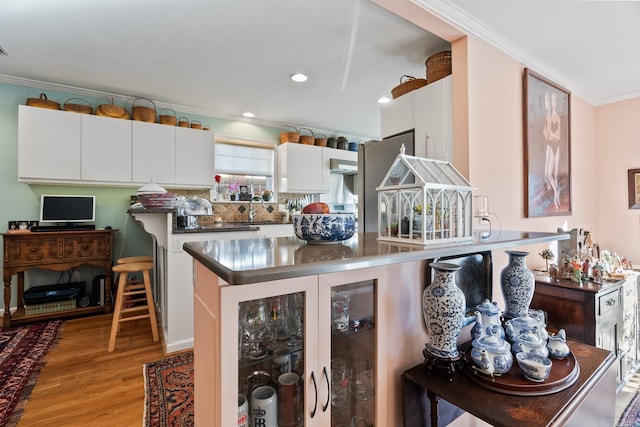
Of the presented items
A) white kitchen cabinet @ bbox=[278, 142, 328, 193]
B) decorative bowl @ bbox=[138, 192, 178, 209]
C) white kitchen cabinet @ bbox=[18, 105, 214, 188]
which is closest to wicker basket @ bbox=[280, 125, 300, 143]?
white kitchen cabinet @ bbox=[278, 142, 328, 193]

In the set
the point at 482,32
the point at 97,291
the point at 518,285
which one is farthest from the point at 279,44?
the point at 97,291

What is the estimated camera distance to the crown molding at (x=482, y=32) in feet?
5.48

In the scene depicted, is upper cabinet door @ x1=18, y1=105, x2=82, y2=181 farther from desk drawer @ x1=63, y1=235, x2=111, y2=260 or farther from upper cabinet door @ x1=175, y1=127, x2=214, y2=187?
upper cabinet door @ x1=175, y1=127, x2=214, y2=187

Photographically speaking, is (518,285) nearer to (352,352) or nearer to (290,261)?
(352,352)

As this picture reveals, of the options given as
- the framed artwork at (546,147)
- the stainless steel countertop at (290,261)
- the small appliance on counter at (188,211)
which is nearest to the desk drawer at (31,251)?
the small appliance on counter at (188,211)

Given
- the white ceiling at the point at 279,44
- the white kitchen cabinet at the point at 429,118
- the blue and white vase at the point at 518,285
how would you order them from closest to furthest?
the blue and white vase at the point at 518,285 < the white ceiling at the point at 279,44 < the white kitchen cabinet at the point at 429,118

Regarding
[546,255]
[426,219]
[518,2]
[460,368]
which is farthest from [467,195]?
[546,255]

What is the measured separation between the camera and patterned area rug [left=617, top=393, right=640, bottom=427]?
5.73 ft

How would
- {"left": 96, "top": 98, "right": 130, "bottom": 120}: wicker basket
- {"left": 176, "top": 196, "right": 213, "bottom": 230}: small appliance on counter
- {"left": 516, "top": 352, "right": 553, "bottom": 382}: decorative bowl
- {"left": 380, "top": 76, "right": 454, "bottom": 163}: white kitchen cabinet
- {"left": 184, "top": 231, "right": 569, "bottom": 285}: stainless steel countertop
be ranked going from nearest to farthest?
{"left": 184, "top": 231, "right": 569, "bottom": 285}: stainless steel countertop, {"left": 516, "top": 352, "right": 553, "bottom": 382}: decorative bowl, {"left": 380, "top": 76, "right": 454, "bottom": 163}: white kitchen cabinet, {"left": 176, "top": 196, "right": 213, "bottom": 230}: small appliance on counter, {"left": 96, "top": 98, "right": 130, "bottom": 120}: wicker basket

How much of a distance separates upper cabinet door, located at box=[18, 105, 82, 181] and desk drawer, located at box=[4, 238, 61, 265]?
2.11 ft

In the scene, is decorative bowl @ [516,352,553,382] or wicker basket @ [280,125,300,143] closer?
decorative bowl @ [516,352,553,382]

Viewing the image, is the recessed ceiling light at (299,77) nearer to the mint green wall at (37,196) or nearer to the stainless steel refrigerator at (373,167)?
the stainless steel refrigerator at (373,167)

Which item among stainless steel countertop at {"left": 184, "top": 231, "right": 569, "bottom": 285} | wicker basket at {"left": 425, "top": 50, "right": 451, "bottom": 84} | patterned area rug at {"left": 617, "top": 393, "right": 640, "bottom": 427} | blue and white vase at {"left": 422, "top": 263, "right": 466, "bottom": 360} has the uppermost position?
wicker basket at {"left": 425, "top": 50, "right": 451, "bottom": 84}

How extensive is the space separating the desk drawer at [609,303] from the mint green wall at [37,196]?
4443 millimetres
